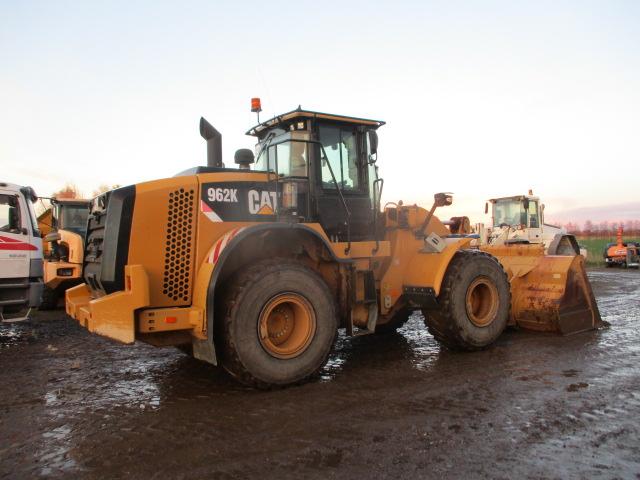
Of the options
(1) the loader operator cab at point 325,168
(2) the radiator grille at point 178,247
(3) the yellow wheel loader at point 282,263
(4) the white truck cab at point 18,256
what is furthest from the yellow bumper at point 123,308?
(4) the white truck cab at point 18,256

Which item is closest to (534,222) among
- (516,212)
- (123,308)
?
(516,212)

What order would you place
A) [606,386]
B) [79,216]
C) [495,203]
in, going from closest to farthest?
[606,386]
[79,216]
[495,203]

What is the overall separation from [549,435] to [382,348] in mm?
2993

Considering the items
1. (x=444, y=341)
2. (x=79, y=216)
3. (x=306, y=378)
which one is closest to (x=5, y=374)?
(x=306, y=378)

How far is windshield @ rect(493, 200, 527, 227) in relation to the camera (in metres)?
16.2

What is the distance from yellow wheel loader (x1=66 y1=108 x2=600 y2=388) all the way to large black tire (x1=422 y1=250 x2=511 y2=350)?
2 centimetres

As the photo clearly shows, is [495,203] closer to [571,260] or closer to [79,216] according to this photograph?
[571,260]

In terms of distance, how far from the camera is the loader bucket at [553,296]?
22.2 feet

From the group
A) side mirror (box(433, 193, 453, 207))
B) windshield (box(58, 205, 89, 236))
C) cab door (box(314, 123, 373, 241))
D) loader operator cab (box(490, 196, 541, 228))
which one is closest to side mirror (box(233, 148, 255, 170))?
cab door (box(314, 123, 373, 241))

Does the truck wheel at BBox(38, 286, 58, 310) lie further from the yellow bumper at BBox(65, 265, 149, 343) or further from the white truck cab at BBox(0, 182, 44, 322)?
the yellow bumper at BBox(65, 265, 149, 343)

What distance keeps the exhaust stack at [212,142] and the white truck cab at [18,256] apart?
13.6ft

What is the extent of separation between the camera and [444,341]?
6090mm

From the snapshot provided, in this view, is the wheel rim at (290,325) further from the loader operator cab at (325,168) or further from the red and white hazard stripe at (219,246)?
the loader operator cab at (325,168)

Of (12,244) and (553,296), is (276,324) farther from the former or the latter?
(12,244)
